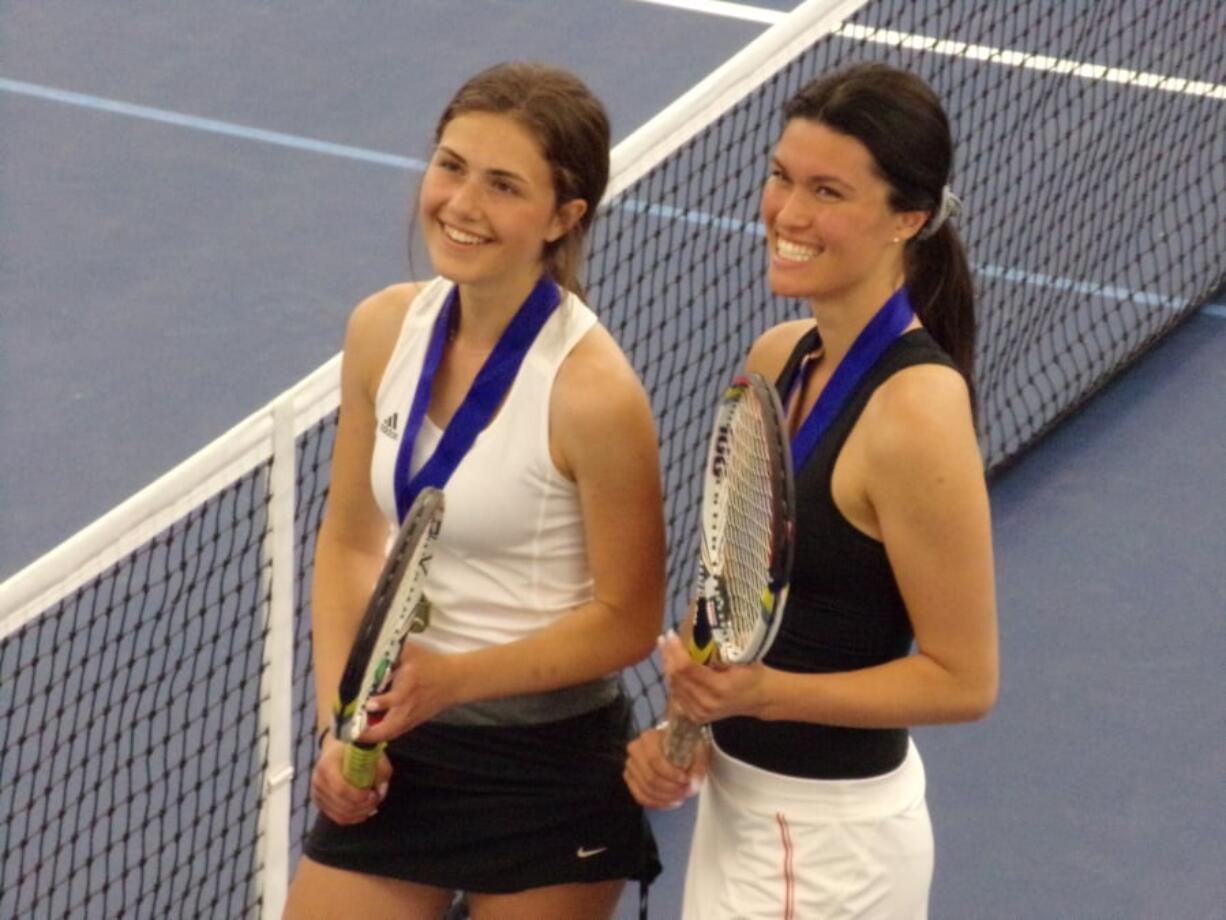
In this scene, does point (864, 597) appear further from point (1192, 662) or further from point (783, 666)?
point (1192, 662)

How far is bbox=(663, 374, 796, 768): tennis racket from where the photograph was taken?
8.62 feet

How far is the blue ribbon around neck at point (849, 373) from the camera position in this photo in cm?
284

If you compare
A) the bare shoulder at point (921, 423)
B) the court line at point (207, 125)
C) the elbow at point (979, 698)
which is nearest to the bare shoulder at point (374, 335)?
the bare shoulder at point (921, 423)

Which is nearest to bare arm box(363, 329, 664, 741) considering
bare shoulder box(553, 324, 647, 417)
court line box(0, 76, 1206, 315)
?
bare shoulder box(553, 324, 647, 417)

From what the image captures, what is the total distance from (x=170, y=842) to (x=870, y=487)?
2096 mm

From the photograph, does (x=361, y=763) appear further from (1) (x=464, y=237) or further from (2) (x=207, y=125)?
(2) (x=207, y=125)

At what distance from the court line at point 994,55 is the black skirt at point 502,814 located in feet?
14.4

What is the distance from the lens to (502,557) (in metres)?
3.09

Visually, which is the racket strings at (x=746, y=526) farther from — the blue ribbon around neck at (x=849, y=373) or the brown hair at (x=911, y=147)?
the brown hair at (x=911, y=147)

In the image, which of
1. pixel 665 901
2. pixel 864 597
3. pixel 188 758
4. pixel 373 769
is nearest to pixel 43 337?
pixel 188 758

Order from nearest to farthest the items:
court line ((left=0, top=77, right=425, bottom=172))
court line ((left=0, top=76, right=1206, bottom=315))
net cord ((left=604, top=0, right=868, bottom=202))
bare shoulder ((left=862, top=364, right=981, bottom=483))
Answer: bare shoulder ((left=862, top=364, right=981, bottom=483)) < net cord ((left=604, top=0, right=868, bottom=202)) < court line ((left=0, top=76, right=1206, bottom=315)) < court line ((left=0, top=77, right=425, bottom=172))

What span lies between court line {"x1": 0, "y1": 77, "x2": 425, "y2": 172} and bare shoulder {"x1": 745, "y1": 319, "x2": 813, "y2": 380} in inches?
183

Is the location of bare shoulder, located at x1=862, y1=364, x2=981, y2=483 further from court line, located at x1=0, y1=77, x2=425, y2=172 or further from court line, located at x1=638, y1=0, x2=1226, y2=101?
court line, located at x1=0, y1=77, x2=425, y2=172

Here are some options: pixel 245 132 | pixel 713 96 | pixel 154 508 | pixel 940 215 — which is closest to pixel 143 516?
pixel 154 508
